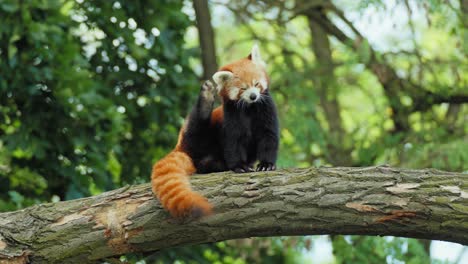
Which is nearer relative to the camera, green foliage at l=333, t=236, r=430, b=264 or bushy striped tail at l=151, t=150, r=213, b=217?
bushy striped tail at l=151, t=150, r=213, b=217

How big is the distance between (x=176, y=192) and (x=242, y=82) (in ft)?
4.00

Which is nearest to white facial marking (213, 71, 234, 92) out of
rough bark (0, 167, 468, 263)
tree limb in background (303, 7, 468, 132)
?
rough bark (0, 167, 468, 263)

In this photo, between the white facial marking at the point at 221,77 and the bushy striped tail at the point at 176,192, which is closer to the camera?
the bushy striped tail at the point at 176,192

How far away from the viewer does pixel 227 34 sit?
9.45 m

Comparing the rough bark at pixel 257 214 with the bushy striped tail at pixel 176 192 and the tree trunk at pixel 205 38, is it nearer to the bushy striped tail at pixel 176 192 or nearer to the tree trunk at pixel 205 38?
the bushy striped tail at pixel 176 192

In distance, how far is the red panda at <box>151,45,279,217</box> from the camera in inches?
171

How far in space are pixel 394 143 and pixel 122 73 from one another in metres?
2.64

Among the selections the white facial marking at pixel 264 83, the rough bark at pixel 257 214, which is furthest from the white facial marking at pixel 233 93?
the rough bark at pixel 257 214

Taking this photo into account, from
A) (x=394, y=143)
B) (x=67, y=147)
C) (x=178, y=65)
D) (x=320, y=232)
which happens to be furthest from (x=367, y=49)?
(x=320, y=232)

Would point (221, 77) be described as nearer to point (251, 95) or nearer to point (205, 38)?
point (251, 95)

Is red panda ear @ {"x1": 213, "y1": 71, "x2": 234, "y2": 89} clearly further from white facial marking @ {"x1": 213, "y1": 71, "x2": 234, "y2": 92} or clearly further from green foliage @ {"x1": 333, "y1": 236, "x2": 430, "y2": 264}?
green foliage @ {"x1": 333, "y1": 236, "x2": 430, "y2": 264}

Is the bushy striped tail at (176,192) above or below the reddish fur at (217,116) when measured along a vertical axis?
below

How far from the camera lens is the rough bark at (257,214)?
3270 mm

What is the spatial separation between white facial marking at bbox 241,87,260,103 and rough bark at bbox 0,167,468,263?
0.78 m
